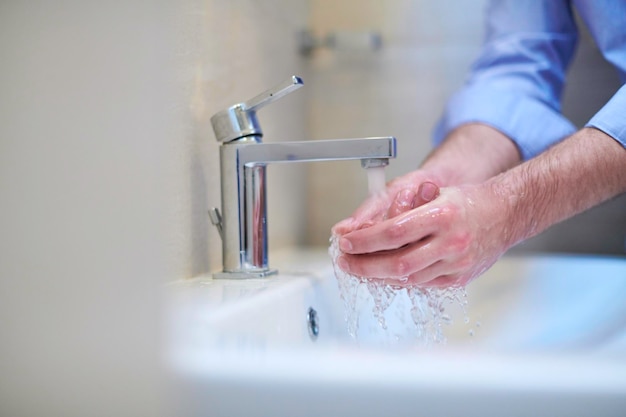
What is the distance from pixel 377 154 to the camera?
53cm

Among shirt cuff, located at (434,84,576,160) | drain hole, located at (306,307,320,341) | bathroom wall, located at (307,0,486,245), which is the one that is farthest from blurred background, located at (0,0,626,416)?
bathroom wall, located at (307,0,486,245)

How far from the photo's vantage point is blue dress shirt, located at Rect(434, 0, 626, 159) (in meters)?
0.78

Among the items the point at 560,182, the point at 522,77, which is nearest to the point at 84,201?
the point at 560,182

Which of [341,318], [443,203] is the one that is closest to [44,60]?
[443,203]

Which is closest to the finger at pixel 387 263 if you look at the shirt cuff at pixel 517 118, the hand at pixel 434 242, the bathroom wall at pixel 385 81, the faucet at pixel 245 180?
the hand at pixel 434 242

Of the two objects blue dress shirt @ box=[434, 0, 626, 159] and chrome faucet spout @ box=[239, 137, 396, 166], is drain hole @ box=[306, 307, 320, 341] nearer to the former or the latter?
chrome faucet spout @ box=[239, 137, 396, 166]

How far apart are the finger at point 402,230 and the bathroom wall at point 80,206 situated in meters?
0.14

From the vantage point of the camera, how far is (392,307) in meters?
0.70

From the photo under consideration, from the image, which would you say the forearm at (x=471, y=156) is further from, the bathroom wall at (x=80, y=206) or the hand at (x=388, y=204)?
the bathroom wall at (x=80, y=206)

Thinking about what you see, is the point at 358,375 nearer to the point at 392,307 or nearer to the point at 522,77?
the point at 392,307

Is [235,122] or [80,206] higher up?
[235,122]

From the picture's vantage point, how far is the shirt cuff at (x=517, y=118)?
0.78 meters

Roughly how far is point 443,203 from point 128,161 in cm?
21

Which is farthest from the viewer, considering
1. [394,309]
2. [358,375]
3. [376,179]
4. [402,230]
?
[394,309]
